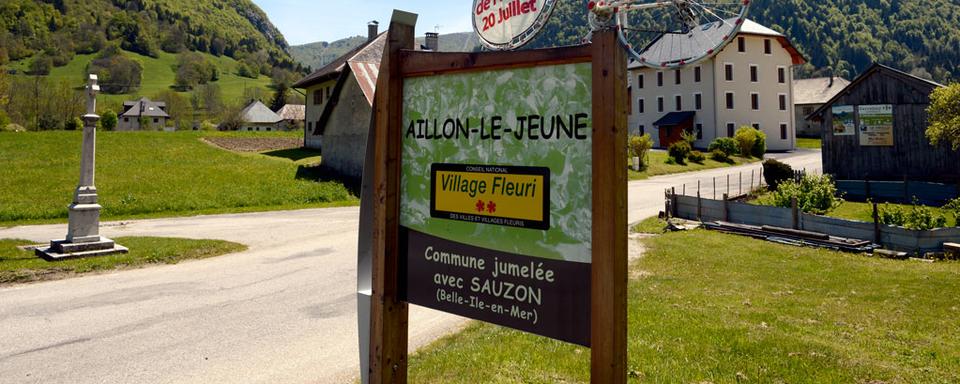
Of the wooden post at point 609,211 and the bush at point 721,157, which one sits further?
the bush at point 721,157

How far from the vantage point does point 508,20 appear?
1002cm

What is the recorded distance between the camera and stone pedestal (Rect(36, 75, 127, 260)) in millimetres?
13945

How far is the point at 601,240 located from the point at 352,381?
3863 millimetres

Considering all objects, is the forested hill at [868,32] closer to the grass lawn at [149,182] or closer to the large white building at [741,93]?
the large white building at [741,93]

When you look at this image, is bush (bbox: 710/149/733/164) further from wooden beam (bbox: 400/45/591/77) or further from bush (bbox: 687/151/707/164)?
wooden beam (bbox: 400/45/591/77)

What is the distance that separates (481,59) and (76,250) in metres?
14.1

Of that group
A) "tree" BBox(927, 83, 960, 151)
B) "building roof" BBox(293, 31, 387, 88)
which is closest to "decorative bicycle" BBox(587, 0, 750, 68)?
"tree" BBox(927, 83, 960, 151)

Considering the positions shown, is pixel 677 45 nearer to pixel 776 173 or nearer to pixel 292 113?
pixel 776 173

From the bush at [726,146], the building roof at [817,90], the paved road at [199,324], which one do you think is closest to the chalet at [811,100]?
the building roof at [817,90]

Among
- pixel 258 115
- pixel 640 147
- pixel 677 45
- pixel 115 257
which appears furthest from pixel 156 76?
pixel 677 45

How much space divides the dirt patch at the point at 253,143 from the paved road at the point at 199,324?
38367 millimetres

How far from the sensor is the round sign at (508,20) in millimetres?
9586

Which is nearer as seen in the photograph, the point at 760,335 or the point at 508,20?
the point at 760,335

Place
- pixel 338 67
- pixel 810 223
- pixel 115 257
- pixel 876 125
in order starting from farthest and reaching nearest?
pixel 338 67 → pixel 876 125 → pixel 810 223 → pixel 115 257
